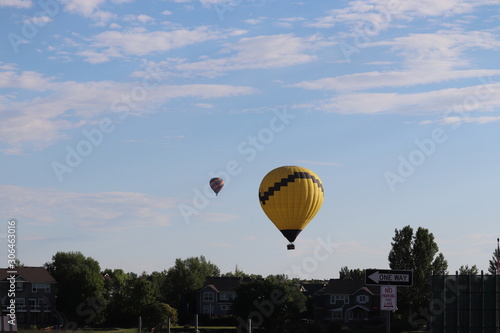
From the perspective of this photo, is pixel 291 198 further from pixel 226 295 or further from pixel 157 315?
pixel 226 295

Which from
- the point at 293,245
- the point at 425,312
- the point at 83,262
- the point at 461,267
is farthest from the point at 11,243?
the point at 461,267

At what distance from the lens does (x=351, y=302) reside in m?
129

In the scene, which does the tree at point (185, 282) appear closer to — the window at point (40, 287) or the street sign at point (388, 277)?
the window at point (40, 287)

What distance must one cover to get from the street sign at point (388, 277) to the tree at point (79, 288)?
86711 mm

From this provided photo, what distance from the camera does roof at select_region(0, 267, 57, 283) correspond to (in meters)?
121

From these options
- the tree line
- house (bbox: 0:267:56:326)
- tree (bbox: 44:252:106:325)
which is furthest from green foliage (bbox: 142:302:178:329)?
house (bbox: 0:267:56:326)

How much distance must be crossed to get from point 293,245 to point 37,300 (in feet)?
193

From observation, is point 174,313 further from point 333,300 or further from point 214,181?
point 333,300

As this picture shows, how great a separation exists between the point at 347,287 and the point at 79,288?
4525cm

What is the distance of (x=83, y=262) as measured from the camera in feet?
417

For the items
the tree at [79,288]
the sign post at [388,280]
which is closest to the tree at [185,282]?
the tree at [79,288]

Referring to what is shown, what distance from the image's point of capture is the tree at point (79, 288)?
111312 mm

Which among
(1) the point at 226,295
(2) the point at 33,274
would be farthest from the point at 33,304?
(1) the point at 226,295

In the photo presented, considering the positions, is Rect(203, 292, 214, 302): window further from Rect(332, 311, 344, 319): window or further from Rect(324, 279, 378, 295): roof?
Rect(332, 311, 344, 319): window
